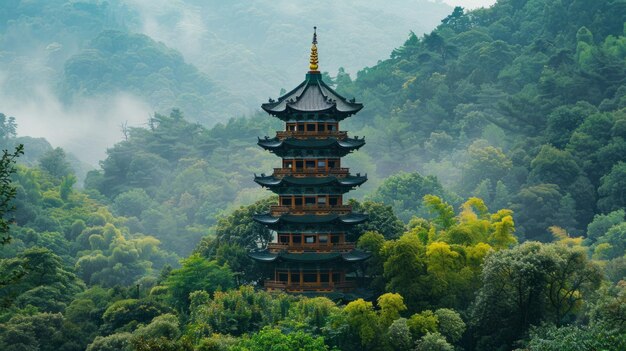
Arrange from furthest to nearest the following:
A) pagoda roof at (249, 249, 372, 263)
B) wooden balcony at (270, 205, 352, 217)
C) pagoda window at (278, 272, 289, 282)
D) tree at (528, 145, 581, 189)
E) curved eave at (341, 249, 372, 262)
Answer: tree at (528, 145, 581, 189) → wooden balcony at (270, 205, 352, 217) → pagoda window at (278, 272, 289, 282) → pagoda roof at (249, 249, 372, 263) → curved eave at (341, 249, 372, 262)

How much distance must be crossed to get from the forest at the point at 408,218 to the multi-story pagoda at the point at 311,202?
5.37ft

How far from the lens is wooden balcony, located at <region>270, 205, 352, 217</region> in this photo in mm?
62031

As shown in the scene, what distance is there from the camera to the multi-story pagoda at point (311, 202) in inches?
2414

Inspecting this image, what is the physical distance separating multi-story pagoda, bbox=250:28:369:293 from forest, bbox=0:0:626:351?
5.37 feet

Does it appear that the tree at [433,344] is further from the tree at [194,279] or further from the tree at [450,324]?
the tree at [194,279]

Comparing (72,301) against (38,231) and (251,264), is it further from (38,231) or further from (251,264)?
(38,231)

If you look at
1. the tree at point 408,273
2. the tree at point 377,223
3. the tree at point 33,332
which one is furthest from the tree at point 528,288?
the tree at point 33,332

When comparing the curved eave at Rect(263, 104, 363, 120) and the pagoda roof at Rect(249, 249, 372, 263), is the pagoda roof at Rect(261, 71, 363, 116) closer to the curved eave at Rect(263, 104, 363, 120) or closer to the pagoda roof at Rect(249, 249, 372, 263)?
the curved eave at Rect(263, 104, 363, 120)

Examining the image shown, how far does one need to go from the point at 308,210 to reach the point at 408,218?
47.5 metres

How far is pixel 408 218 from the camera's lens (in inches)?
4279

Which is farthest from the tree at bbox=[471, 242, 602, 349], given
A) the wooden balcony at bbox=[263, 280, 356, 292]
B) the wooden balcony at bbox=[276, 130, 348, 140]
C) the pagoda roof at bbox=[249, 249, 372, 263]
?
the wooden balcony at bbox=[276, 130, 348, 140]

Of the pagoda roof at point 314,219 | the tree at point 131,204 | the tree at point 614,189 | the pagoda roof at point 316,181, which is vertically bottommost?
the pagoda roof at point 314,219

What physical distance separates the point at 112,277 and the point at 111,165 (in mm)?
49904

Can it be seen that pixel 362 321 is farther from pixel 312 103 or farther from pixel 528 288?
pixel 312 103
